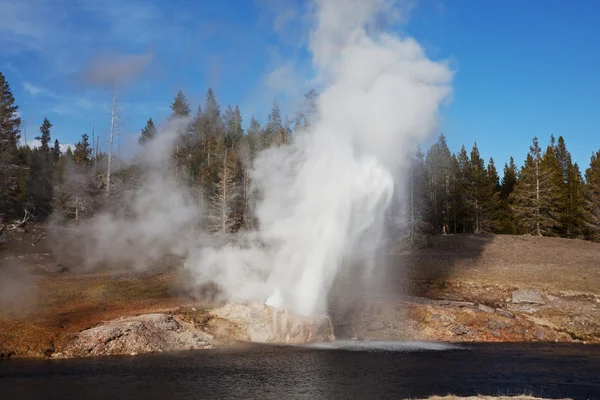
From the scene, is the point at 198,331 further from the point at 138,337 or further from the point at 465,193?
the point at 465,193

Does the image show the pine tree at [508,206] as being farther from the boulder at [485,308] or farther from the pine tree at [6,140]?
the pine tree at [6,140]

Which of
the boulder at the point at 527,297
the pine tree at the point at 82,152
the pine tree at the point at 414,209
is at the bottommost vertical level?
the boulder at the point at 527,297

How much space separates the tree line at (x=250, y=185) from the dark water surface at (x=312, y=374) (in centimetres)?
2941

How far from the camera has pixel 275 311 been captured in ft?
101

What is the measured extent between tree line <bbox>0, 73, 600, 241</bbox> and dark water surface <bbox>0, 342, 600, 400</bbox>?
29414 mm

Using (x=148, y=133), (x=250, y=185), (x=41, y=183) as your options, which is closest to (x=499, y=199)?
(x=250, y=185)

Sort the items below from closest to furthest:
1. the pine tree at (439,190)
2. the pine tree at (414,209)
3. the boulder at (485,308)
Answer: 1. the boulder at (485,308)
2. the pine tree at (414,209)
3. the pine tree at (439,190)

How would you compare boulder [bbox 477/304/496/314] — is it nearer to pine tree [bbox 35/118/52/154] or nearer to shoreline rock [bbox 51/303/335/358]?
shoreline rock [bbox 51/303/335/358]

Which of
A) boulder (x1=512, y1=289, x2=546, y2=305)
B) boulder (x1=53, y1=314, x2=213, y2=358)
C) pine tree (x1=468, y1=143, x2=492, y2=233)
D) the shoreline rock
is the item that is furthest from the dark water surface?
pine tree (x1=468, y1=143, x2=492, y2=233)

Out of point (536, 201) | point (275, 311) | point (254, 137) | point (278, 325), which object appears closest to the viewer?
point (278, 325)

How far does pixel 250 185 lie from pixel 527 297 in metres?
44.6

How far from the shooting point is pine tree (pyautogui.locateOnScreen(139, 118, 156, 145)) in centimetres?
8028

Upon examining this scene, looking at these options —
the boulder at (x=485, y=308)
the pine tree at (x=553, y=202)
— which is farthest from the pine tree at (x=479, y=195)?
the boulder at (x=485, y=308)

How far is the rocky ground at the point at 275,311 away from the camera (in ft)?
93.2
